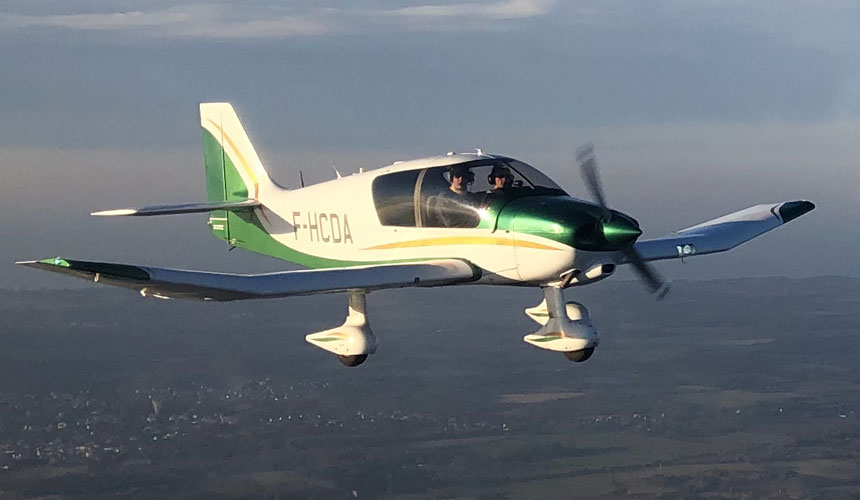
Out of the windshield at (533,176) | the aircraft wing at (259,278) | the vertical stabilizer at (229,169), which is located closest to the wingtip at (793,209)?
the windshield at (533,176)

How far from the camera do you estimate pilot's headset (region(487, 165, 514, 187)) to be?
26406mm

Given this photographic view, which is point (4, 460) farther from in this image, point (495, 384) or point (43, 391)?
point (495, 384)

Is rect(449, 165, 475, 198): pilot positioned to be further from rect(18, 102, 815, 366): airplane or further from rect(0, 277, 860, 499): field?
rect(0, 277, 860, 499): field

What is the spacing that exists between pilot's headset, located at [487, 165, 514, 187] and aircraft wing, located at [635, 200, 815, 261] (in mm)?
3530

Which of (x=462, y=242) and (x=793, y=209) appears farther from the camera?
(x=793, y=209)

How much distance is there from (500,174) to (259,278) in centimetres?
488

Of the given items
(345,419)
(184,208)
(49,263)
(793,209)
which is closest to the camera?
(49,263)

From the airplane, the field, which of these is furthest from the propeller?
the field

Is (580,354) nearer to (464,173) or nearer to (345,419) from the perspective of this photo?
(464,173)

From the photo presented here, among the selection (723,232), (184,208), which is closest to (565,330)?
(723,232)

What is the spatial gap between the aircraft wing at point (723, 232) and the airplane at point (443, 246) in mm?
64

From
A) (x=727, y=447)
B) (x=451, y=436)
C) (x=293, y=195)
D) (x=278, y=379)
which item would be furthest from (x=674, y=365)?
(x=293, y=195)

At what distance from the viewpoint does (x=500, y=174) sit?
26.5 m

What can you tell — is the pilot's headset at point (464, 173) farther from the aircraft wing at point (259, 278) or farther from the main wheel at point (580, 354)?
the main wheel at point (580, 354)
